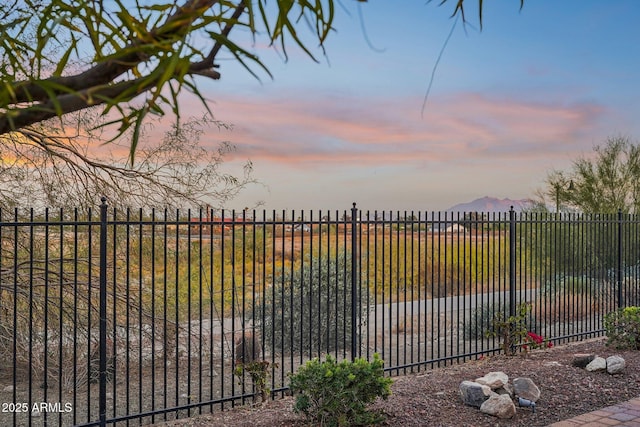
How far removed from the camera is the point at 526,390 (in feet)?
19.7

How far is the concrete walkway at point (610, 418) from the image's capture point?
17.5 feet

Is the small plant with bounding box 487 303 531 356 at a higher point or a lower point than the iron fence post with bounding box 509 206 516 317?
lower

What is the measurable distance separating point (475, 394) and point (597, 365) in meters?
2.24

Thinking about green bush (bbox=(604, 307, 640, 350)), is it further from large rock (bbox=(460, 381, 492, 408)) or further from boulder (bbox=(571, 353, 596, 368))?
large rock (bbox=(460, 381, 492, 408))

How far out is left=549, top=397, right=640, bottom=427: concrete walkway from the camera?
5.34 m

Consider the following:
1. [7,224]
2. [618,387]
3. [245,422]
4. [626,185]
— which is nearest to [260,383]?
[245,422]

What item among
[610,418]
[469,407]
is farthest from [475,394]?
[610,418]

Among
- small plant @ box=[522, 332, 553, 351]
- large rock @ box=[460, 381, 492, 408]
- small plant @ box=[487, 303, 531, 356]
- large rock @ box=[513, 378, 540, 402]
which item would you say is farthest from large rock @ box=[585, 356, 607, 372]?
large rock @ box=[460, 381, 492, 408]

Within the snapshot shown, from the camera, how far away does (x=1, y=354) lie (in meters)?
7.99

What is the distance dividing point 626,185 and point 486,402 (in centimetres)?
1472

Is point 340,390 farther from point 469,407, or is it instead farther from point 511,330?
point 511,330

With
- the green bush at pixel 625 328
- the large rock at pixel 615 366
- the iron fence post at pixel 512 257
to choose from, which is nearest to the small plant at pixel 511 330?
the iron fence post at pixel 512 257

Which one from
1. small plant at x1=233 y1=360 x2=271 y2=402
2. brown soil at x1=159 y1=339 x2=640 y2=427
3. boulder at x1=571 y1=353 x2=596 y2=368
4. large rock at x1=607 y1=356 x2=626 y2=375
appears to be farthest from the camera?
boulder at x1=571 y1=353 x2=596 y2=368

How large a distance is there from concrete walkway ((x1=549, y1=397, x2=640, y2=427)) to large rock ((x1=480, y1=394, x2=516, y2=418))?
1.24 ft
